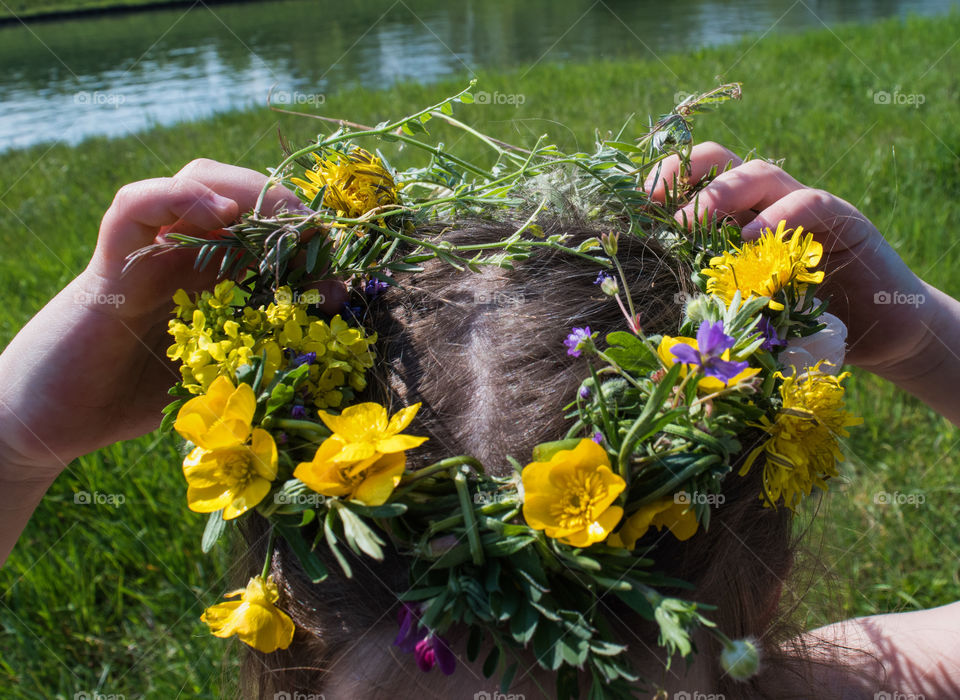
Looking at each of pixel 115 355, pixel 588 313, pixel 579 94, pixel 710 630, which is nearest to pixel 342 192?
pixel 588 313

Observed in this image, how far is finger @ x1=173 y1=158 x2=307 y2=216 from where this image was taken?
1.25 metres

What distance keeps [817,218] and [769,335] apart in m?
0.36

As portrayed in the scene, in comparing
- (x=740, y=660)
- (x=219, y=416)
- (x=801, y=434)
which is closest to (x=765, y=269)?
(x=801, y=434)

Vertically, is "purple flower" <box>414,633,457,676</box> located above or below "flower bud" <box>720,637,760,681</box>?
above

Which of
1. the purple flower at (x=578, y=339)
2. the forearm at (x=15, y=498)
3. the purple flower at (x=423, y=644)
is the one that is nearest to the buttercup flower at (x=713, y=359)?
the purple flower at (x=578, y=339)

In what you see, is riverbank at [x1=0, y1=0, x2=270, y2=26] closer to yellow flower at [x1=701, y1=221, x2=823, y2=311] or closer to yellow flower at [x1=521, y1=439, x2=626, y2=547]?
yellow flower at [x1=701, y1=221, x2=823, y2=311]

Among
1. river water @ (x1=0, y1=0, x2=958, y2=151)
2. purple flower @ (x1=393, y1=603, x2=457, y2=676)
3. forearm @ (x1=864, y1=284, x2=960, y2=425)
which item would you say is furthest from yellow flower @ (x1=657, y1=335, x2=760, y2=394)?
river water @ (x1=0, y1=0, x2=958, y2=151)

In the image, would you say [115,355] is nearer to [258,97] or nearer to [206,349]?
[206,349]

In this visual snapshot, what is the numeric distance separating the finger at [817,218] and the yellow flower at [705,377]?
34 cm

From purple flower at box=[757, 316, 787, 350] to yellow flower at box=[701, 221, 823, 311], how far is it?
0.08 ft

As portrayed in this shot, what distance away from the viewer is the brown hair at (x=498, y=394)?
1.08 meters

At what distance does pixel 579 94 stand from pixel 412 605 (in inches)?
266

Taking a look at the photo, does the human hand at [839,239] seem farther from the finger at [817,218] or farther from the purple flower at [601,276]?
the purple flower at [601,276]

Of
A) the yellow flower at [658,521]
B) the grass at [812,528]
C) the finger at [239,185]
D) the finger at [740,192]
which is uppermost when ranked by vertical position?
the finger at [239,185]
